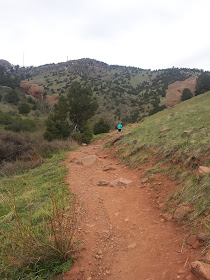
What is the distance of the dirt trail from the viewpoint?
2316 millimetres

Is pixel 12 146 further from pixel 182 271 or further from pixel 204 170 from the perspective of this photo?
pixel 182 271

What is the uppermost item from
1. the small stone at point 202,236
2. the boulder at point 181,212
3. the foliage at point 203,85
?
the foliage at point 203,85

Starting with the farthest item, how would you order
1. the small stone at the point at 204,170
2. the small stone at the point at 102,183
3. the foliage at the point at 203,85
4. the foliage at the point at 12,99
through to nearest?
the foliage at the point at 12,99 < the foliage at the point at 203,85 < the small stone at the point at 102,183 < the small stone at the point at 204,170

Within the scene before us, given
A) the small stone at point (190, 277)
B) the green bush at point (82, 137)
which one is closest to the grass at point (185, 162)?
the small stone at point (190, 277)

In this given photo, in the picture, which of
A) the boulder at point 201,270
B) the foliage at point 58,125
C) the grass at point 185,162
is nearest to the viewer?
the boulder at point 201,270

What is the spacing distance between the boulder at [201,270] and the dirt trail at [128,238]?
0.10 metres

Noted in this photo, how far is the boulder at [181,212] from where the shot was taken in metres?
3.26

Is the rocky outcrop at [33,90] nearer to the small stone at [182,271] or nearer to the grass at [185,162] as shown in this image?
the grass at [185,162]

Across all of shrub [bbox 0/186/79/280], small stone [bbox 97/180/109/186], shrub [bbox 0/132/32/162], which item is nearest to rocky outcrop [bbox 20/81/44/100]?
shrub [bbox 0/132/32/162]

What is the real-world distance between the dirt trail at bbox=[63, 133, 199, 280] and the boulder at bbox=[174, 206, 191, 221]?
6.4 inches

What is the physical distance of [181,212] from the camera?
3316 millimetres

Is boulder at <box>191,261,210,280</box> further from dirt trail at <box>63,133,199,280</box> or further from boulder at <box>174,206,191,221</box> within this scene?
boulder at <box>174,206,191,221</box>

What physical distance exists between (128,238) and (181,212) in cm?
108

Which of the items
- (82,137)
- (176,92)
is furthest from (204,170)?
(176,92)
